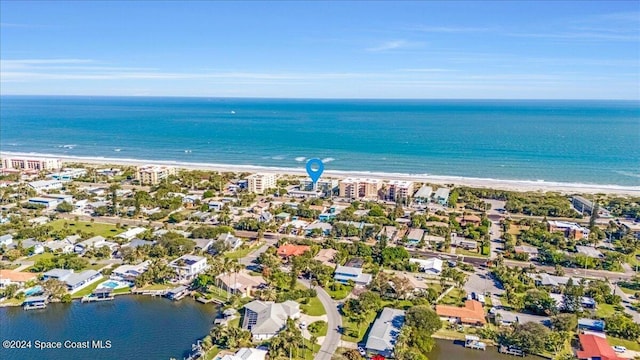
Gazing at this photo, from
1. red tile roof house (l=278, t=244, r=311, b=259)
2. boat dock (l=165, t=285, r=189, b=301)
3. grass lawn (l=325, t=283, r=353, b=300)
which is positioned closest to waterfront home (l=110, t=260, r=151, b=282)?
boat dock (l=165, t=285, r=189, b=301)

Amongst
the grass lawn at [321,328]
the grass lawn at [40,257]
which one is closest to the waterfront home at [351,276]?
the grass lawn at [321,328]

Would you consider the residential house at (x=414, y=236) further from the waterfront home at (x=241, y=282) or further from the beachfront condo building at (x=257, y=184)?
the beachfront condo building at (x=257, y=184)

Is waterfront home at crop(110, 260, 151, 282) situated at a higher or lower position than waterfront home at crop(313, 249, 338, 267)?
lower

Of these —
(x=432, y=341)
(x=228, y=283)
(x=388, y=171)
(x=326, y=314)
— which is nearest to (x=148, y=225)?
(x=228, y=283)

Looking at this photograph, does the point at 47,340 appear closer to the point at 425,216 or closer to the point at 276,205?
the point at 276,205

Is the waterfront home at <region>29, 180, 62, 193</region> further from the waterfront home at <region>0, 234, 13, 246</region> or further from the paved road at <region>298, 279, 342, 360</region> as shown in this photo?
the paved road at <region>298, 279, 342, 360</region>

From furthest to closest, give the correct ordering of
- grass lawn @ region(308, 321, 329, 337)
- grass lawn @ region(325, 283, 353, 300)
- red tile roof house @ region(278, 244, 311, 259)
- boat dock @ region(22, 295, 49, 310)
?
red tile roof house @ region(278, 244, 311, 259) < grass lawn @ region(325, 283, 353, 300) < boat dock @ region(22, 295, 49, 310) < grass lawn @ region(308, 321, 329, 337)
